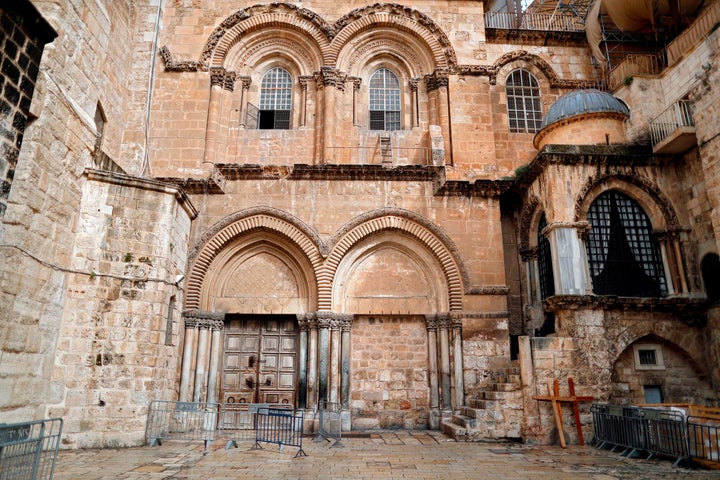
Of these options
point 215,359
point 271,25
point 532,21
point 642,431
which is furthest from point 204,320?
point 532,21

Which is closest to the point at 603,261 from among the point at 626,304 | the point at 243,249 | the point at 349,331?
the point at 626,304

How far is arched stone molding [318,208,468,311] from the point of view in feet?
47.7

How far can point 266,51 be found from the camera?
17.2 metres

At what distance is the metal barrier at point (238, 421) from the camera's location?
11.9m

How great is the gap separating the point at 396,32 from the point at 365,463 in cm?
1365

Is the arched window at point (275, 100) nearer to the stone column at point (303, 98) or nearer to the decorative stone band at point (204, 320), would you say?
the stone column at point (303, 98)

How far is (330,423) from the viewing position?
13.4m

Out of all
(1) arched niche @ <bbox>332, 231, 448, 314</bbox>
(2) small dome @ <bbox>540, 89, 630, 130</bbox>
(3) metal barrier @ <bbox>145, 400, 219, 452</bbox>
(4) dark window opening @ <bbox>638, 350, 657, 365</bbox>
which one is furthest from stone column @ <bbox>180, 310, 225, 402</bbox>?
(2) small dome @ <bbox>540, 89, 630, 130</bbox>

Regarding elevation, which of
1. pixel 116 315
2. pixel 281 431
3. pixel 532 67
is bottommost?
pixel 281 431

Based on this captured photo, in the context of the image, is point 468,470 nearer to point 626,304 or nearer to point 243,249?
point 626,304

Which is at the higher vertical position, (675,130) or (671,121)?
(671,121)

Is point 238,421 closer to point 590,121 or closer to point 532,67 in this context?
point 590,121

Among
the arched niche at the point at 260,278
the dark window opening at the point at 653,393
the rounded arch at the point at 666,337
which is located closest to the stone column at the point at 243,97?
the arched niche at the point at 260,278

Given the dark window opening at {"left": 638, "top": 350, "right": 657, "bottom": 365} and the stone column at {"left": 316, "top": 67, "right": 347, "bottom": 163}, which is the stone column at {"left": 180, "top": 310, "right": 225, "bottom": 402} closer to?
the stone column at {"left": 316, "top": 67, "right": 347, "bottom": 163}
